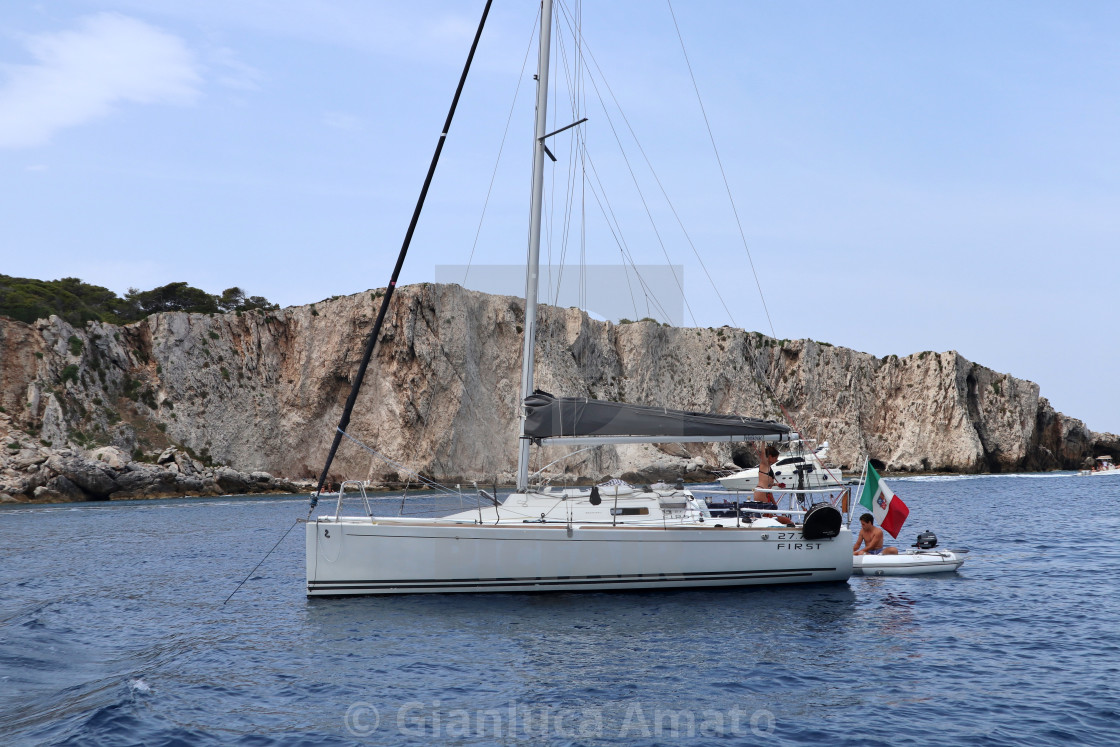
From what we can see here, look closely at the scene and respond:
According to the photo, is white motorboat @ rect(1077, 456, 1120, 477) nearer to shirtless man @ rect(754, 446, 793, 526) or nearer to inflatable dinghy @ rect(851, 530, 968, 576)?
inflatable dinghy @ rect(851, 530, 968, 576)

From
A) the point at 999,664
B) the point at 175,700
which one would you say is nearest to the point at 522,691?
the point at 175,700

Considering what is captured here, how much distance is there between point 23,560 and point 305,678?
636 inches

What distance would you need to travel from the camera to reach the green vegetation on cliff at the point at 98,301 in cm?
5697

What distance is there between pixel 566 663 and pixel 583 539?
3736 mm

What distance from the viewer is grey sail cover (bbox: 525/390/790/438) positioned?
16344 millimetres

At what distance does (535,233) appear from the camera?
17453 mm

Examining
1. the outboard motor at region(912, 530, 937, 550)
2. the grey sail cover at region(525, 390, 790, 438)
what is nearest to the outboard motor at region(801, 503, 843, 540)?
the grey sail cover at region(525, 390, 790, 438)

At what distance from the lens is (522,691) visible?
10.1 metres

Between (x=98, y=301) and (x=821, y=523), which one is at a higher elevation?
(x=98, y=301)

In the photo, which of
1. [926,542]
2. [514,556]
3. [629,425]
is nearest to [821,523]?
[629,425]

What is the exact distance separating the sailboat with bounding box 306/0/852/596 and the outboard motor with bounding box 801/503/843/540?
0.09 ft

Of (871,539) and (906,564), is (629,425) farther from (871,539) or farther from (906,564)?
(906,564)

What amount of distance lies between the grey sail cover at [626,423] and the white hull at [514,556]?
2.12 meters

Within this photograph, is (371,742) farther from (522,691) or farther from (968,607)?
(968,607)
